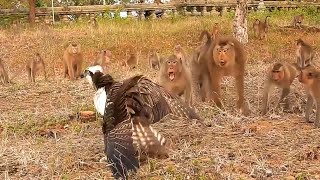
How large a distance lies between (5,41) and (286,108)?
18.0m

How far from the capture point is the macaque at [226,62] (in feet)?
24.9

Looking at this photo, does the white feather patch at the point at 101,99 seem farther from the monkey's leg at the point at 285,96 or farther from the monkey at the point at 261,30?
the monkey at the point at 261,30

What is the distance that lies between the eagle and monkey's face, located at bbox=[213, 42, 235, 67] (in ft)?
6.28

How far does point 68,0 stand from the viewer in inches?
1839

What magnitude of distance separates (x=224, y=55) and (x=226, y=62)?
12 cm

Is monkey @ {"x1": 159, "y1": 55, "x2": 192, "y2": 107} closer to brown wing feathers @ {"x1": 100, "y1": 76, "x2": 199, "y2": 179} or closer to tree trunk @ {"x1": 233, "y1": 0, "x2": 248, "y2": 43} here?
brown wing feathers @ {"x1": 100, "y1": 76, "x2": 199, "y2": 179}

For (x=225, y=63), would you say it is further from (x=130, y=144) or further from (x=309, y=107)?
(x=130, y=144)

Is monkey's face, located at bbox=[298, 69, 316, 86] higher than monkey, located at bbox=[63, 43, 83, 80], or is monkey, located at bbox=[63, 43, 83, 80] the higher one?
monkey's face, located at bbox=[298, 69, 316, 86]

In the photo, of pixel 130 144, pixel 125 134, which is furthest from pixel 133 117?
pixel 130 144

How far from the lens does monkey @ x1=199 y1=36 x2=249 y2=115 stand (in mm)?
7582

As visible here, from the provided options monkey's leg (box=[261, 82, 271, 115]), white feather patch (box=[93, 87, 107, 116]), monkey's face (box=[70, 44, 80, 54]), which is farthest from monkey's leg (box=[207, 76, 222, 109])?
monkey's face (box=[70, 44, 80, 54])

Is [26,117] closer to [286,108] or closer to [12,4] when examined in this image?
[286,108]

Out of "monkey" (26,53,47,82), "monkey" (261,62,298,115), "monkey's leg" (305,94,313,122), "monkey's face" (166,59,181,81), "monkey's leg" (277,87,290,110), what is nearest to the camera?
"monkey's leg" (305,94,313,122)

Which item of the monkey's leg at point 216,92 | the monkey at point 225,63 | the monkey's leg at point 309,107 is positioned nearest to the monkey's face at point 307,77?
the monkey's leg at point 309,107
